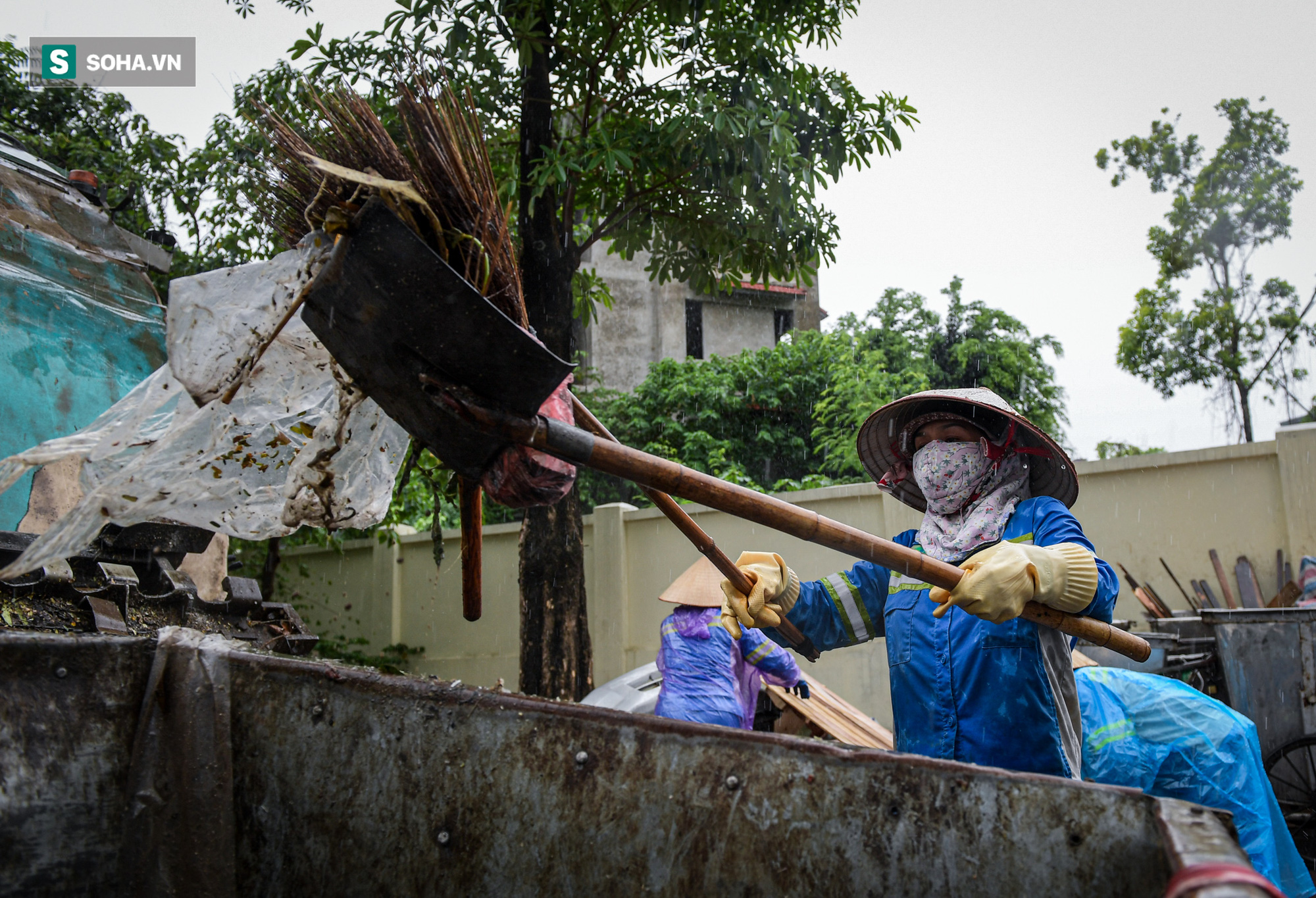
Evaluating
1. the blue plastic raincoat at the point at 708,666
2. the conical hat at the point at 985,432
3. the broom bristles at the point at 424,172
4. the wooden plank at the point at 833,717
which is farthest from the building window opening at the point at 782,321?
the broom bristles at the point at 424,172

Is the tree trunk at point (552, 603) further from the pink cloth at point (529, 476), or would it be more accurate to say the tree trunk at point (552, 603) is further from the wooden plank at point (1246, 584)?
the wooden plank at point (1246, 584)

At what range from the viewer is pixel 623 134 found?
517cm

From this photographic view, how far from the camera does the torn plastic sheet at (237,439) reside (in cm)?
190

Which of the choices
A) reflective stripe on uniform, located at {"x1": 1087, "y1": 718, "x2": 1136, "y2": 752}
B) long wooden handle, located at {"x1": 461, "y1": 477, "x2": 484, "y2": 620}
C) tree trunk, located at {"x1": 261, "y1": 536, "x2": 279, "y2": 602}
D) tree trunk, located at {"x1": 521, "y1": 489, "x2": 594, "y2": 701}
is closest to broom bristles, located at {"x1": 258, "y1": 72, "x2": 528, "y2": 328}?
long wooden handle, located at {"x1": 461, "y1": 477, "x2": 484, "y2": 620}

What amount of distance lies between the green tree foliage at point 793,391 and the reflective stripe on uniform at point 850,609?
9069mm

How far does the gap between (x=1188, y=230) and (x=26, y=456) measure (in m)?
18.8

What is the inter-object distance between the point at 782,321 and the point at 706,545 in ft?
55.6

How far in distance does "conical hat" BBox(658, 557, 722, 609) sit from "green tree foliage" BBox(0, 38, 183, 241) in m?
6.36

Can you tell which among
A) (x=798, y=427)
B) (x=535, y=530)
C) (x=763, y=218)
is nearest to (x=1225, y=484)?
(x=763, y=218)

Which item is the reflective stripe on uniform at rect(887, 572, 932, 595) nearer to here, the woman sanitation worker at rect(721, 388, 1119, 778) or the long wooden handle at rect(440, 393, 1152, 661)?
the woman sanitation worker at rect(721, 388, 1119, 778)

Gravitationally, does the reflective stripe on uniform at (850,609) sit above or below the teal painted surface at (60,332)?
below

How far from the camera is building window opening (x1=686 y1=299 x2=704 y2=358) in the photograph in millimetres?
18047

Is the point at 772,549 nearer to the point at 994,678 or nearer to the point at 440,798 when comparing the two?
the point at 994,678

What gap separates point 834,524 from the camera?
6.64 ft
